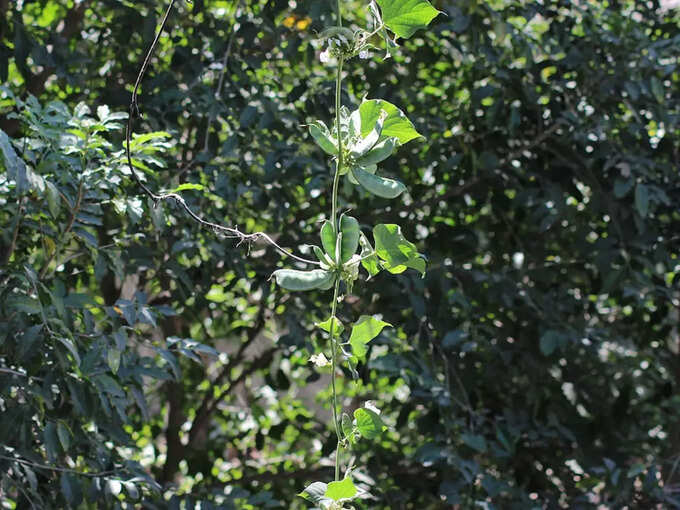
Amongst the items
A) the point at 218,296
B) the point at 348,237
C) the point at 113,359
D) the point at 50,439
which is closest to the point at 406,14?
the point at 348,237

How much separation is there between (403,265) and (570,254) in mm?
1572

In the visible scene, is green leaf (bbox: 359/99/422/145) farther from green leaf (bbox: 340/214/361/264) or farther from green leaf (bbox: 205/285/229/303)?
green leaf (bbox: 205/285/229/303)

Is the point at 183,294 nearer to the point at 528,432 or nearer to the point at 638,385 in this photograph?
the point at 528,432

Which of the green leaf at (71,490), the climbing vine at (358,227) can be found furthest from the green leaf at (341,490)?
the green leaf at (71,490)

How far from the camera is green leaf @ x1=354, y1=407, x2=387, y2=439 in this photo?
2.58ft

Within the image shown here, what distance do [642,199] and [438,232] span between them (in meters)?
0.48

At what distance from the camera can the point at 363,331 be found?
799 mm

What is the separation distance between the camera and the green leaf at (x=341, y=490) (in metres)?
0.73

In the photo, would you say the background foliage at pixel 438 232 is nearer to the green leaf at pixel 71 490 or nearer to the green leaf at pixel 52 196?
the green leaf at pixel 71 490

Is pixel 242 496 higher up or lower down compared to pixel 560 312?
lower down

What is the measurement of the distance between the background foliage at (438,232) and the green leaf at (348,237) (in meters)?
0.85

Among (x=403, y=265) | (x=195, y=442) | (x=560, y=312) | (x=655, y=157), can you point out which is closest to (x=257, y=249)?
(x=195, y=442)

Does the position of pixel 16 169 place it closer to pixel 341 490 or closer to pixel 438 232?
pixel 341 490

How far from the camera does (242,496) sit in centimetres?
183
